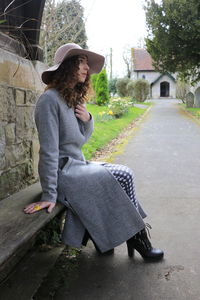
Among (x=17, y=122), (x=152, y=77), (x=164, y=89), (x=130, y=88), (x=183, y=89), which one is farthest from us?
(x=152, y=77)

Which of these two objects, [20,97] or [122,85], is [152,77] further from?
[20,97]

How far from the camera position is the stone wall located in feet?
9.27

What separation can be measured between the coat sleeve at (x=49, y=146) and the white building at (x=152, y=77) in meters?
47.1

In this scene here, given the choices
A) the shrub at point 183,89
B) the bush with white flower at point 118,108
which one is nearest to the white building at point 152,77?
the shrub at point 183,89

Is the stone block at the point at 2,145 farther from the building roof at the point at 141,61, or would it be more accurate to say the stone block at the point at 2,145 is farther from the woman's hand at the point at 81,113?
the building roof at the point at 141,61

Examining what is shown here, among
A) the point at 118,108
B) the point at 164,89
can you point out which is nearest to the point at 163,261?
the point at 118,108

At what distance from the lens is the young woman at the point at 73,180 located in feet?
8.11

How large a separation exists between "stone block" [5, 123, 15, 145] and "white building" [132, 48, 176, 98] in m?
46.7

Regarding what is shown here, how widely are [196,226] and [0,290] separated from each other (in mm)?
2097

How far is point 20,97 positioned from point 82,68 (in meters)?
0.69

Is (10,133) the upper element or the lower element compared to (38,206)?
upper

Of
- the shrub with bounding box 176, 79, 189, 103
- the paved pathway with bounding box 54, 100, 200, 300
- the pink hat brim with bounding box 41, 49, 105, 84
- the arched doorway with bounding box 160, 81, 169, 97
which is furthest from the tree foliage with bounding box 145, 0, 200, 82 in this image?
the arched doorway with bounding box 160, 81, 169, 97

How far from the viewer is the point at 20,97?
310cm

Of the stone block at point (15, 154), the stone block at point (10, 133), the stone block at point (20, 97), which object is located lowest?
the stone block at point (15, 154)
